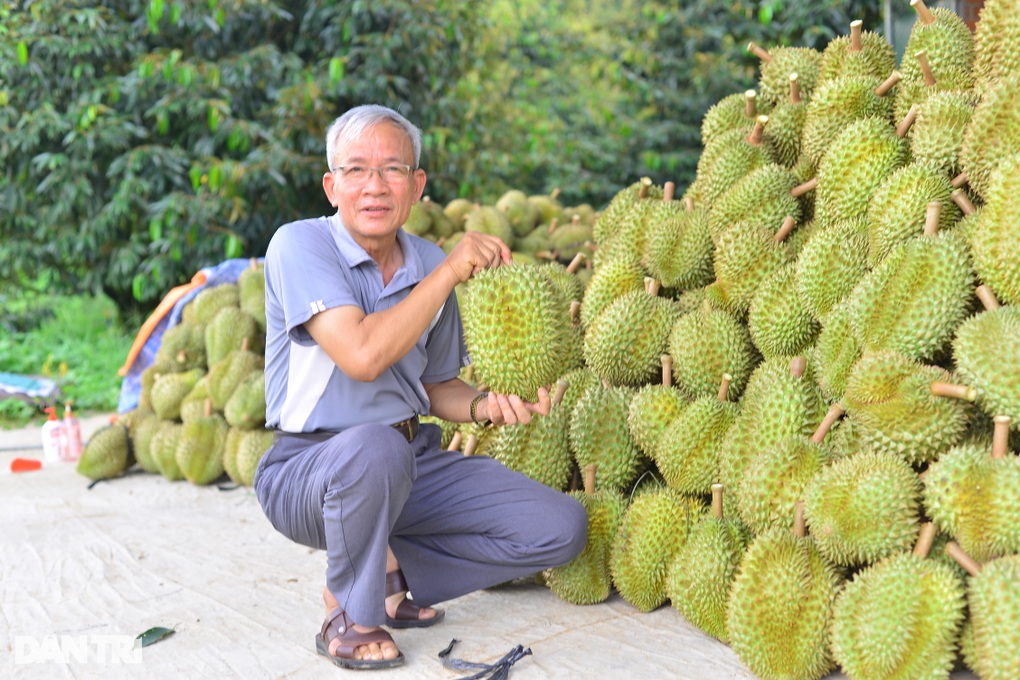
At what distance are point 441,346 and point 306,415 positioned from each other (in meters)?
0.48

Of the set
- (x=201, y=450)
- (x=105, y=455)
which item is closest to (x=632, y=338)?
(x=201, y=450)

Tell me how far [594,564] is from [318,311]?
44.1 inches

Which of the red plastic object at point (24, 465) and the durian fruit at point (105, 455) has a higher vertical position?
the durian fruit at point (105, 455)

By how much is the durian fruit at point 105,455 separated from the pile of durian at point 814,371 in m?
2.18

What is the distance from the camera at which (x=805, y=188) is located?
9.52ft

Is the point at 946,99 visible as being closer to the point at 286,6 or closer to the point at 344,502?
the point at 344,502

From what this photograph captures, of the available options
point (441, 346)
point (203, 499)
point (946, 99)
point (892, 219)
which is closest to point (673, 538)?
point (441, 346)

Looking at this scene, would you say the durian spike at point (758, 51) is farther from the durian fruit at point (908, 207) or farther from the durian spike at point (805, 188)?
the durian fruit at point (908, 207)

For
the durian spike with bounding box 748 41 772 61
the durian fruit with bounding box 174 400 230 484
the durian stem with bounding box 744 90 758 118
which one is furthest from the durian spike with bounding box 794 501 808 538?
the durian fruit with bounding box 174 400 230 484

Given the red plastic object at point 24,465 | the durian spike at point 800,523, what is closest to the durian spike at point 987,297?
the durian spike at point 800,523

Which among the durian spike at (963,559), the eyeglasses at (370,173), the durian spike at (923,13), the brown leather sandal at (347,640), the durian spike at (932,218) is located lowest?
the brown leather sandal at (347,640)

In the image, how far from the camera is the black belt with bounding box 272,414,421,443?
251 cm

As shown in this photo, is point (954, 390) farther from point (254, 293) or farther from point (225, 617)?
point (254, 293)

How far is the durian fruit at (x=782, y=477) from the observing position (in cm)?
227
